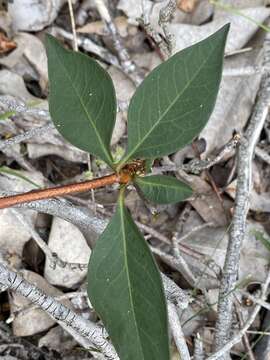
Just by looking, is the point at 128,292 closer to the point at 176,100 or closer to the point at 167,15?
the point at 176,100

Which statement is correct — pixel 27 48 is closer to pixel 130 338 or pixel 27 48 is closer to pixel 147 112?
pixel 147 112

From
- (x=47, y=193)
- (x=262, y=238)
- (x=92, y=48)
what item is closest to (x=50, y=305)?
(x=47, y=193)

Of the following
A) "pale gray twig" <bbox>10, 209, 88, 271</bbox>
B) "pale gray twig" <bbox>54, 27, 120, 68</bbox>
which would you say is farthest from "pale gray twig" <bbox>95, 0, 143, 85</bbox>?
"pale gray twig" <bbox>10, 209, 88, 271</bbox>

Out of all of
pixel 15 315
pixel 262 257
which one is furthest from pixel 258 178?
pixel 15 315

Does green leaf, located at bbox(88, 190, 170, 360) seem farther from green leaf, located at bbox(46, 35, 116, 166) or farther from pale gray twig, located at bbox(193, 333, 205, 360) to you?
pale gray twig, located at bbox(193, 333, 205, 360)

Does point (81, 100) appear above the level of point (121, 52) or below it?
above

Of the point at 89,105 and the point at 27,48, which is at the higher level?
the point at 89,105
